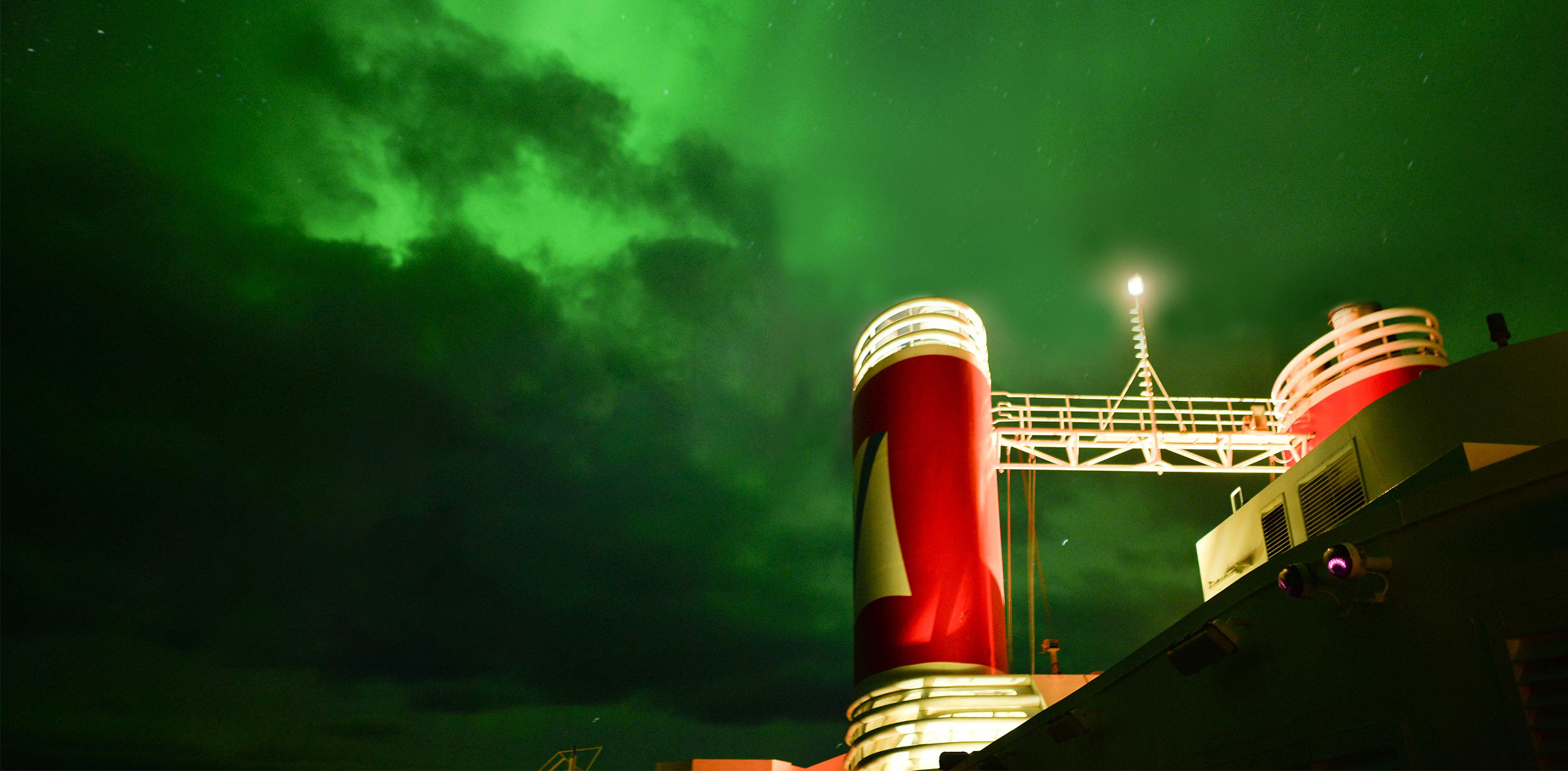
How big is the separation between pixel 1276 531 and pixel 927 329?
8.74m

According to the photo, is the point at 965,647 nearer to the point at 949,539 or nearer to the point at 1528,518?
the point at 949,539

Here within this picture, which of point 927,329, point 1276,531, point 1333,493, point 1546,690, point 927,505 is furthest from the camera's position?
point 927,329

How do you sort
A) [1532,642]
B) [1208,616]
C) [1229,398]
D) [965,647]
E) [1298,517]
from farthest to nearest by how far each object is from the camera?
[1229,398]
[965,647]
[1298,517]
[1208,616]
[1532,642]

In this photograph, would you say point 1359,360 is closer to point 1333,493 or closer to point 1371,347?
point 1371,347

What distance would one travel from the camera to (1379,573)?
5.30m

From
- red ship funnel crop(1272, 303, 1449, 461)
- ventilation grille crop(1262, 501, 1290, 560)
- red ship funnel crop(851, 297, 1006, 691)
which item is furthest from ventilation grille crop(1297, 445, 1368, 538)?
red ship funnel crop(851, 297, 1006, 691)

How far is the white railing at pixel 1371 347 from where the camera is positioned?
1742 centimetres

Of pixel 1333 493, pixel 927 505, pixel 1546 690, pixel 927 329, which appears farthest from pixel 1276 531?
pixel 1546 690

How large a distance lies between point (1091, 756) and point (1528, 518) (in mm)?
5884

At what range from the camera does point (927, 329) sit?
1981cm

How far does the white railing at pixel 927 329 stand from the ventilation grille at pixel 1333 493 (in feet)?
27.6

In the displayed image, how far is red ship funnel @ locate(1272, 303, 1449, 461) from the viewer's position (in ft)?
57.1

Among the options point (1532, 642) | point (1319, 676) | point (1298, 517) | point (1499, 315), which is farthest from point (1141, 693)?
point (1499, 315)

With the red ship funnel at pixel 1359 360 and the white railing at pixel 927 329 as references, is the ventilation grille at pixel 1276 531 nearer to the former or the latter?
the red ship funnel at pixel 1359 360
